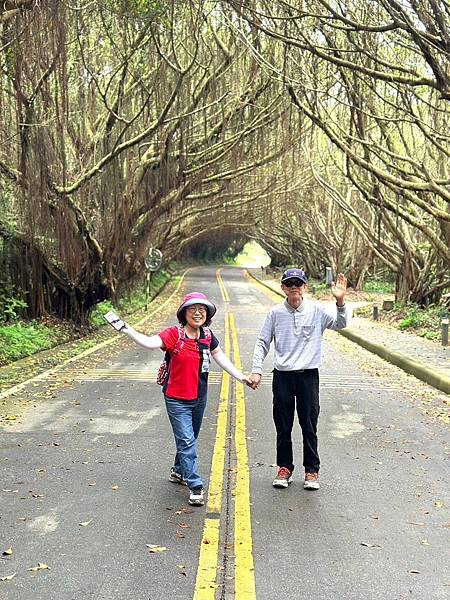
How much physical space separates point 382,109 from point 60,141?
32.3 ft

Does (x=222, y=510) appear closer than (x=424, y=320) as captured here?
Yes

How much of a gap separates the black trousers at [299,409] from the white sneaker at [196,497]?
859mm

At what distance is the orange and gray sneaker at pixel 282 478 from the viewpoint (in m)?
6.36

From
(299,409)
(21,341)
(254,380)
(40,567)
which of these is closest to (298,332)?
(254,380)

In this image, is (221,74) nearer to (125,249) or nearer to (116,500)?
(125,249)

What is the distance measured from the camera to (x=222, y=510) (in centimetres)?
574

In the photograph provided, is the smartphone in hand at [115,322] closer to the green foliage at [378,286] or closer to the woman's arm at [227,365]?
the woman's arm at [227,365]

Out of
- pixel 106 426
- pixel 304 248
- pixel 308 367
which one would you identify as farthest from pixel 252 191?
pixel 308 367

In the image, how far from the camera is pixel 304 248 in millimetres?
50406

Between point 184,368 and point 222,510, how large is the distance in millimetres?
1116

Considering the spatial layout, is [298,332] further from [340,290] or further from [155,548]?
[155,548]

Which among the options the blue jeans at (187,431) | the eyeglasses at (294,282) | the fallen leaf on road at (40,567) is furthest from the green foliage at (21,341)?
the fallen leaf on road at (40,567)

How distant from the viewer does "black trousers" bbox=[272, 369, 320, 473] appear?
251 inches

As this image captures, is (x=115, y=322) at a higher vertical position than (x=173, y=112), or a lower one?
lower
